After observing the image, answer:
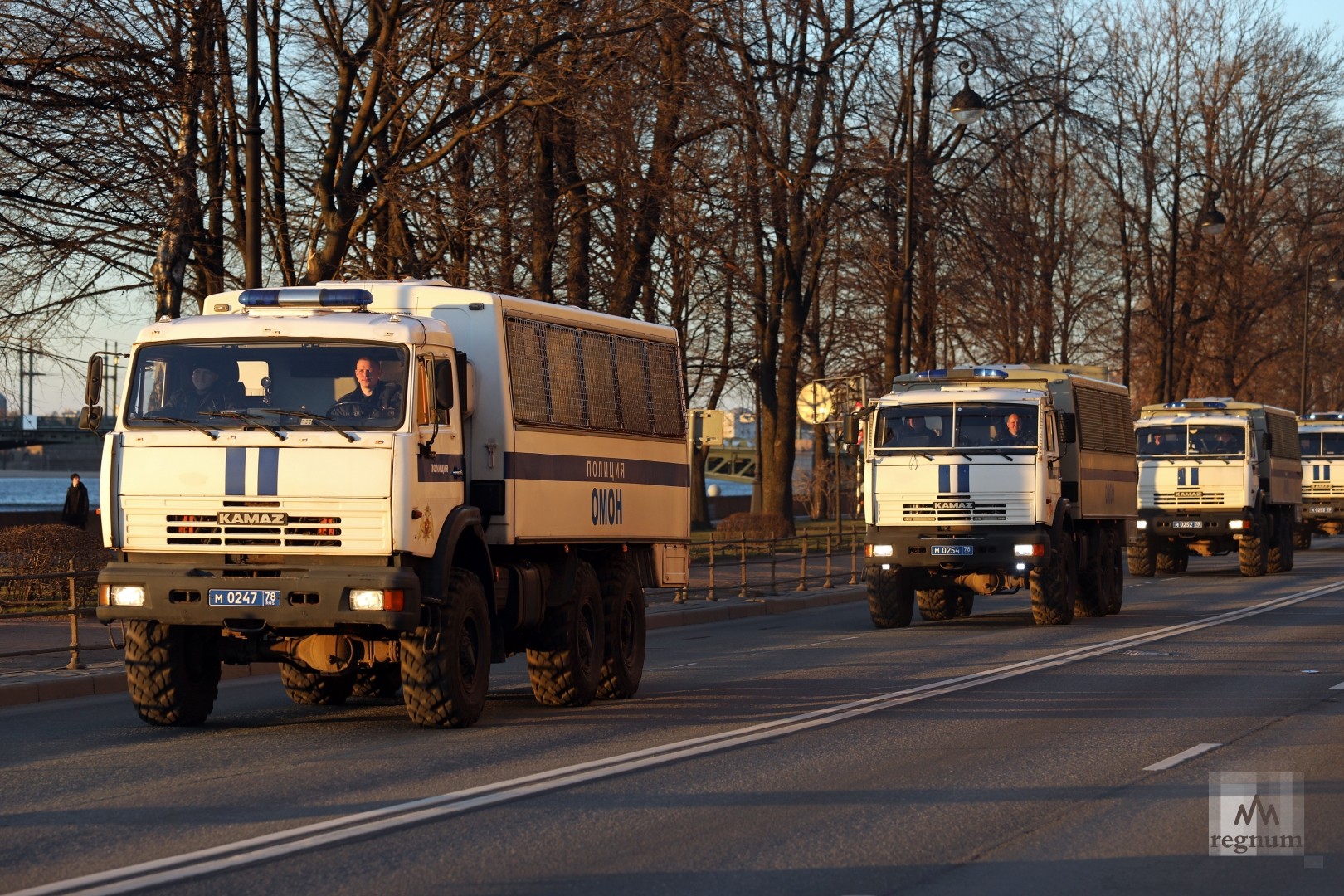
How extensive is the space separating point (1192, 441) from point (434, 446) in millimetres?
25759

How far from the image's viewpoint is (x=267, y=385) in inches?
477

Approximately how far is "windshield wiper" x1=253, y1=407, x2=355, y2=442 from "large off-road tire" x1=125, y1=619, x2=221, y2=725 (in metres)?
1.60

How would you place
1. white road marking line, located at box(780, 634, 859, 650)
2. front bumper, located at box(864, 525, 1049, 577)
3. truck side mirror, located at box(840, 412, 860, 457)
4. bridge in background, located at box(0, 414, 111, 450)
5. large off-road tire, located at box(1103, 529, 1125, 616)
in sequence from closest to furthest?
white road marking line, located at box(780, 634, 859, 650) < front bumper, located at box(864, 525, 1049, 577) < truck side mirror, located at box(840, 412, 860, 457) < large off-road tire, located at box(1103, 529, 1125, 616) < bridge in background, located at box(0, 414, 111, 450)

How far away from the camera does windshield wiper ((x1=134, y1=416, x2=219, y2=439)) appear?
39.3ft

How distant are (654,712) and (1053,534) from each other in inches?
404

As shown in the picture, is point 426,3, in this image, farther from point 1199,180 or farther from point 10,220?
point 1199,180

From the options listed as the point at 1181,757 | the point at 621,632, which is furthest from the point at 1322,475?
the point at 1181,757

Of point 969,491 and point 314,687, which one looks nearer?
point 314,687

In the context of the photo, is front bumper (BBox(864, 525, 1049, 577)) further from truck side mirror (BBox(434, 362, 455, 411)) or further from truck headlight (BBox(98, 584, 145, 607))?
truck headlight (BBox(98, 584, 145, 607))

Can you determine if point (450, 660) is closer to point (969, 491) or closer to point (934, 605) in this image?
point (969, 491)

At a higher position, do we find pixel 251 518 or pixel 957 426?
pixel 957 426

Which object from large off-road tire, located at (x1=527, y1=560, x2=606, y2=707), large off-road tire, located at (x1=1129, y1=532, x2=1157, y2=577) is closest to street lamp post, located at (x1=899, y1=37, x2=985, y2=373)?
large off-road tire, located at (x1=1129, y1=532, x2=1157, y2=577)

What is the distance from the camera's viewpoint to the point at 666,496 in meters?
16.1

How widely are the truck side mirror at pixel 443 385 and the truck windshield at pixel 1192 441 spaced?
25.1 metres
